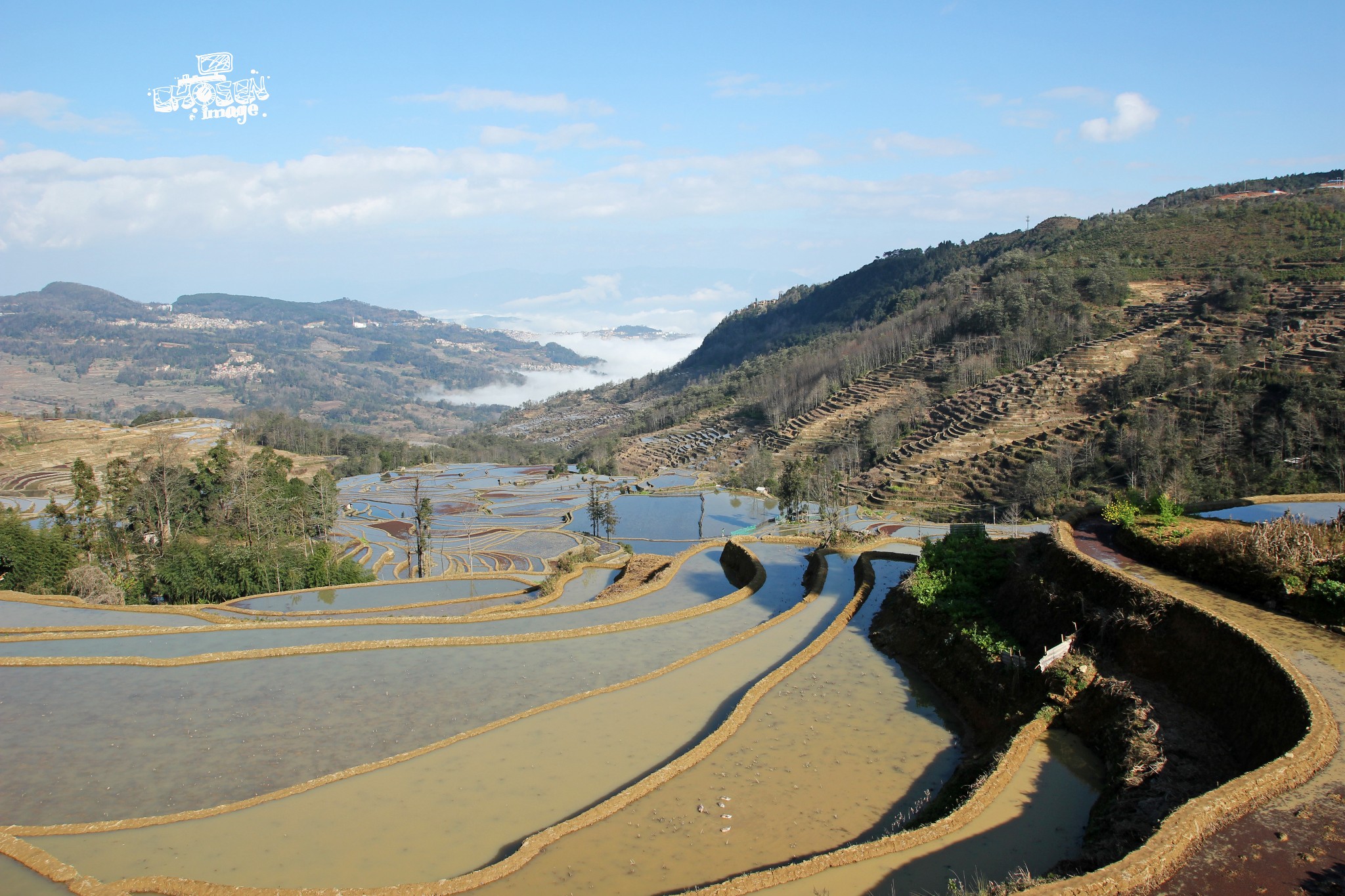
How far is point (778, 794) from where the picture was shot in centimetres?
973

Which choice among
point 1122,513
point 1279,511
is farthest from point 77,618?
point 1279,511

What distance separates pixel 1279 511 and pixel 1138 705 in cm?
1007

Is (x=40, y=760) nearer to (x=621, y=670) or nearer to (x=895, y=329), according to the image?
(x=621, y=670)

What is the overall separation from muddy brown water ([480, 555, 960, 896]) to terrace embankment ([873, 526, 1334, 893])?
2.61ft

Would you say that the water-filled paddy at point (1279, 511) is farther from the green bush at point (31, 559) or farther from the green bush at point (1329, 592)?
the green bush at point (31, 559)

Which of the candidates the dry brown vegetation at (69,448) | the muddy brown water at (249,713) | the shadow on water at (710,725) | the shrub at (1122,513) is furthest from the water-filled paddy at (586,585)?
the dry brown vegetation at (69,448)

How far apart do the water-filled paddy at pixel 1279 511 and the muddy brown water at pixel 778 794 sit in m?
8.98

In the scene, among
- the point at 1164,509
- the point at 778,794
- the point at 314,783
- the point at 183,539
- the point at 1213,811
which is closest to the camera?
the point at 1213,811

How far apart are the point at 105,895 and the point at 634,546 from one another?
43.6 meters

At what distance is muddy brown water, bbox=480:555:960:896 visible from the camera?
8.03 metres

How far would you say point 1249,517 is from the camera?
54.1ft

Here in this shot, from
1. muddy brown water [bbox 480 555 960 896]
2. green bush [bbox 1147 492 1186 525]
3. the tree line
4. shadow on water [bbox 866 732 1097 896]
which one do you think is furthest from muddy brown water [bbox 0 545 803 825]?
the tree line

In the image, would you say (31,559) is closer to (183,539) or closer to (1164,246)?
(183,539)

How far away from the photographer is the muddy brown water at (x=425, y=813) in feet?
27.2
